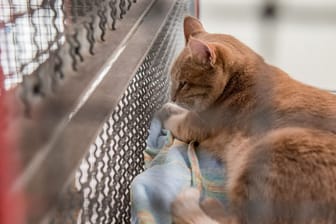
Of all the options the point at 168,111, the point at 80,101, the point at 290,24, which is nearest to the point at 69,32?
the point at 80,101

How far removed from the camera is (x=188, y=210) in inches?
42.0

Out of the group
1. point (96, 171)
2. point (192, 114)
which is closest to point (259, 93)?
point (192, 114)

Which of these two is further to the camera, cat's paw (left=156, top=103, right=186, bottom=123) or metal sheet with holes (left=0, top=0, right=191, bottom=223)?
cat's paw (left=156, top=103, right=186, bottom=123)

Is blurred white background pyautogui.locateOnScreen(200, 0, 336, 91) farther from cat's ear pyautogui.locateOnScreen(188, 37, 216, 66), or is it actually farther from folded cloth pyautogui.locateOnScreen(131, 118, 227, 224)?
folded cloth pyautogui.locateOnScreen(131, 118, 227, 224)

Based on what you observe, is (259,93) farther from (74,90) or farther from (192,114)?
(74,90)

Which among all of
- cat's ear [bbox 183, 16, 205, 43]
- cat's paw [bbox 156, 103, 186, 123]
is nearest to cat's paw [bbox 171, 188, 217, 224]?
cat's paw [bbox 156, 103, 186, 123]

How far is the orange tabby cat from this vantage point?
0.92 meters

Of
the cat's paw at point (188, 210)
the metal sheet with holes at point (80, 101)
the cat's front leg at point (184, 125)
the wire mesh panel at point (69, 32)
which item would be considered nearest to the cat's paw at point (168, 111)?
the cat's front leg at point (184, 125)

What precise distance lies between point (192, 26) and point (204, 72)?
0.66 ft

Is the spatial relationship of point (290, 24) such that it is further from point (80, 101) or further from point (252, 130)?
point (80, 101)

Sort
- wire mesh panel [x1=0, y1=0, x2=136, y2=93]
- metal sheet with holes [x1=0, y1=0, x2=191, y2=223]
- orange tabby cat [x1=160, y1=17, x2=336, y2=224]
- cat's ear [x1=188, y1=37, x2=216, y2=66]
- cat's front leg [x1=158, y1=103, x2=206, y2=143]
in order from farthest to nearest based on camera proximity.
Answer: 1. cat's front leg [x1=158, y1=103, x2=206, y2=143]
2. cat's ear [x1=188, y1=37, x2=216, y2=66]
3. orange tabby cat [x1=160, y1=17, x2=336, y2=224]
4. wire mesh panel [x1=0, y1=0, x2=136, y2=93]
5. metal sheet with holes [x1=0, y1=0, x2=191, y2=223]

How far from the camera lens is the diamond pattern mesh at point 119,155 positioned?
2.53ft

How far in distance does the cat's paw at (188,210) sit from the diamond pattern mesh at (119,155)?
111 millimetres

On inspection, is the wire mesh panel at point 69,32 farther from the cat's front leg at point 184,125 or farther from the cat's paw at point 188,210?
the cat's front leg at point 184,125
